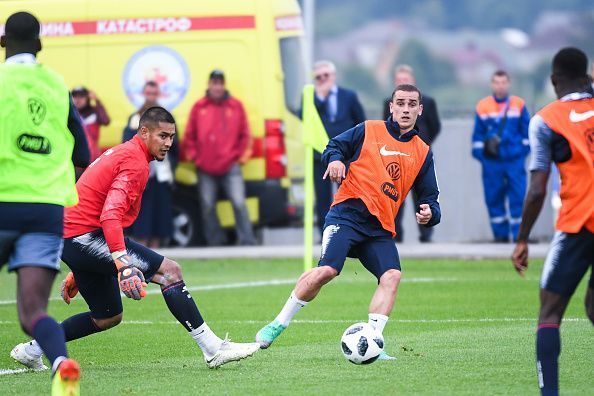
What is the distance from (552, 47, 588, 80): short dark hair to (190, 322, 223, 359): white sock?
3043mm

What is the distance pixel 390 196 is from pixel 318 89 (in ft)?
29.3

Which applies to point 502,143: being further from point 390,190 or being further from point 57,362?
point 57,362

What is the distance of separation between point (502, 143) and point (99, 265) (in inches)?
447

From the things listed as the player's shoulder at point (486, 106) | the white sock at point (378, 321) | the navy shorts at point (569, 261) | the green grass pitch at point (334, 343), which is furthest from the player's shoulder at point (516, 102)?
the navy shorts at point (569, 261)

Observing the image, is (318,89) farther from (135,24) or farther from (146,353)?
(146,353)

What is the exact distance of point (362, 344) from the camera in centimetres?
966

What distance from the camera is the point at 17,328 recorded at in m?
12.6

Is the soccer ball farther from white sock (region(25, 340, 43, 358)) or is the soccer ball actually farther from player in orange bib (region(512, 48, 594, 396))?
white sock (region(25, 340, 43, 358))

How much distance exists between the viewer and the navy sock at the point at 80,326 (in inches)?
407

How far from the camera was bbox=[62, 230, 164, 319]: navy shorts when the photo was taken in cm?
982

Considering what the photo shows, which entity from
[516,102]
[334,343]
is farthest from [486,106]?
[334,343]

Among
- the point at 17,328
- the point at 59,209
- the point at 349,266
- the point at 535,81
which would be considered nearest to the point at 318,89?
the point at 349,266

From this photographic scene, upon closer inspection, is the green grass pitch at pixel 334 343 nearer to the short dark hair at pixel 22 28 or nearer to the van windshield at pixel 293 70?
the short dark hair at pixel 22 28

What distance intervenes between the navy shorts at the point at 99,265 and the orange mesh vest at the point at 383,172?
1510 millimetres
